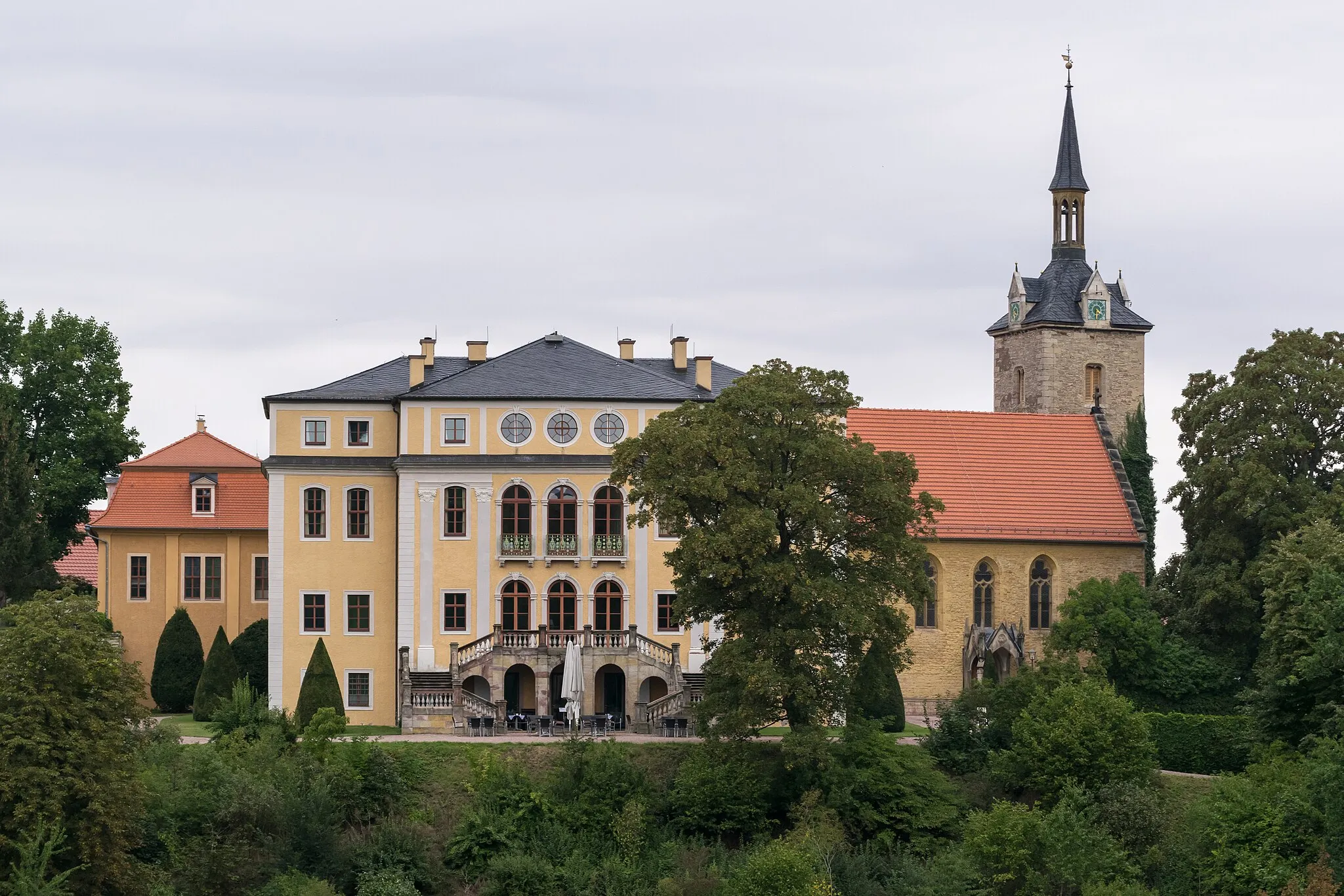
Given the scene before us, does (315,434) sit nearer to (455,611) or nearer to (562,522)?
(455,611)

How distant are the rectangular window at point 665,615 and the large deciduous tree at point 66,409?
1929 centimetres

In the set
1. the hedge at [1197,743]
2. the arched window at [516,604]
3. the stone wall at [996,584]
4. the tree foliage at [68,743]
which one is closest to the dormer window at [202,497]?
the arched window at [516,604]

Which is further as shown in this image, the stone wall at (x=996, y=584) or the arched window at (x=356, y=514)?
the stone wall at (x=996, y=584)

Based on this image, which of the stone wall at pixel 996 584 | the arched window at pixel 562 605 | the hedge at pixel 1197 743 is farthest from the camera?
the stone wall at pixel 996 584

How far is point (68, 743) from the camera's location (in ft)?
137

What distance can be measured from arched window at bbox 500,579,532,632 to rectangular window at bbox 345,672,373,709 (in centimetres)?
397

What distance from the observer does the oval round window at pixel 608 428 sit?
194ft

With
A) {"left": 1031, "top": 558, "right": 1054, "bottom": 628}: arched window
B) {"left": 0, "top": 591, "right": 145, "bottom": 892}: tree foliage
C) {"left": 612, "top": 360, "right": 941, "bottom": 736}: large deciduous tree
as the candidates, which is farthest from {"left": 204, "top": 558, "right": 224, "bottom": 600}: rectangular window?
{"left": 1031, "top": 558, "right": 1054, "bottom": 628}: arched window

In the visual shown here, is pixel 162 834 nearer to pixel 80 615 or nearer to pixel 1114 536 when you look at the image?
pixel 80 615

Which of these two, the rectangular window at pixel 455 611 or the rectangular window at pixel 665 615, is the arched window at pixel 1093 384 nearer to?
the rectangular window at pixel 665 615

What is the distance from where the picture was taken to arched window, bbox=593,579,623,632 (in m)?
59.3

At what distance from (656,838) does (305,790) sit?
7.54 m

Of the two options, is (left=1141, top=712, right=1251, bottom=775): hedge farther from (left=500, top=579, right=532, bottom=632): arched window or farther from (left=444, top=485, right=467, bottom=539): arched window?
(left=444, top=485, right=467, bottom=539): arched window

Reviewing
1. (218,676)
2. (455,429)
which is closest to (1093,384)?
(455,429)
